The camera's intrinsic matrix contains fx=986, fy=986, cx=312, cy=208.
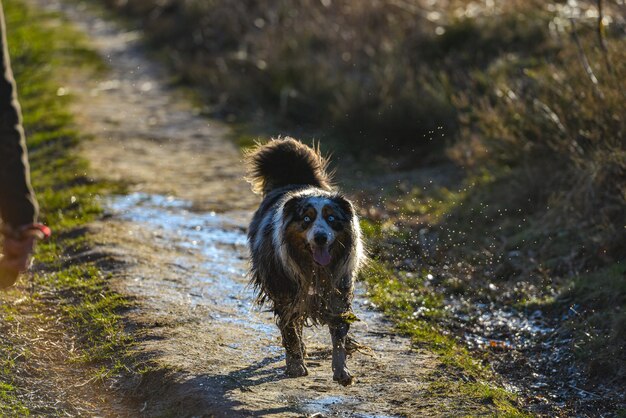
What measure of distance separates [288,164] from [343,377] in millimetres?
1802

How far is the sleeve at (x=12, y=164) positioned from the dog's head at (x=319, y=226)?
2.52 m

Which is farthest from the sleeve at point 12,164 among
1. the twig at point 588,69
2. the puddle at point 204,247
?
the twig at point 588,69

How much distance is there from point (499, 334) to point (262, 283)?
7.01 feet

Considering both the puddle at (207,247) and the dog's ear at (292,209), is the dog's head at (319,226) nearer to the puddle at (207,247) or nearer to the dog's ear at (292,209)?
the dog's ear at (292,209)

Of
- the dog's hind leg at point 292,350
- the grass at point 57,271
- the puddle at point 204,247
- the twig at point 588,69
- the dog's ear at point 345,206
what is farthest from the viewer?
the twig at point 588,69

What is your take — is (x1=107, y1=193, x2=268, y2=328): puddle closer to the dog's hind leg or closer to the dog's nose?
the dog's hind leg

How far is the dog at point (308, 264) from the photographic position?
221 inches

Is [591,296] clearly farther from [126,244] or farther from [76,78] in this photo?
[76,78]

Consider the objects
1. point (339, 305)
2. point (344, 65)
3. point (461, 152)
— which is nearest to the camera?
point (339, 305)

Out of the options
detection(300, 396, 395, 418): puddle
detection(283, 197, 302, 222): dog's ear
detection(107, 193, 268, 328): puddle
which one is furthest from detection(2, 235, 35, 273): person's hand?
detection(107, 193, 268, 328): puddle

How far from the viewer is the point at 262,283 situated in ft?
20.2

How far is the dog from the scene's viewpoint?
5.60 metres

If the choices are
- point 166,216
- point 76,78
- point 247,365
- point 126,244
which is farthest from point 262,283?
point 76,78

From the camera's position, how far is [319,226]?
5500mm
